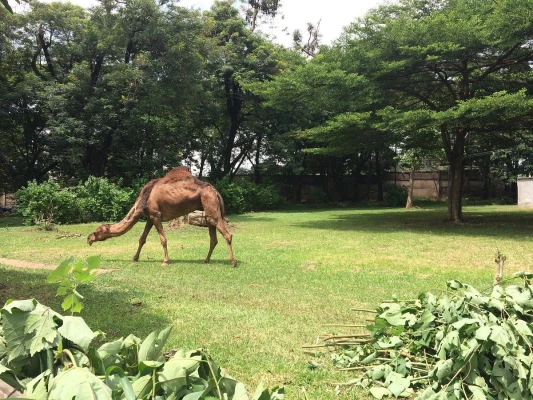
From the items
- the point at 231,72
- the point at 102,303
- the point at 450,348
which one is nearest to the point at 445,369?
the point at 450,348

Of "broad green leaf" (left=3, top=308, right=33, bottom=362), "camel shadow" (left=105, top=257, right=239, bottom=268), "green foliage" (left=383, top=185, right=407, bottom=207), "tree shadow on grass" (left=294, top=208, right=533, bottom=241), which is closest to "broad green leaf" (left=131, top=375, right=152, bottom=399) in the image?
"broad green leaf" (left=3, top=308, right=33, bottom=362)

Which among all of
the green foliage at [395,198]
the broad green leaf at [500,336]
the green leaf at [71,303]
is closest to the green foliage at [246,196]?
the green foliage at [395,198]

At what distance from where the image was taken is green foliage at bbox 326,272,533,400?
2598 mm

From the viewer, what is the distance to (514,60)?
14.3 m

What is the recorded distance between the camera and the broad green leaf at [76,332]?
140 cm

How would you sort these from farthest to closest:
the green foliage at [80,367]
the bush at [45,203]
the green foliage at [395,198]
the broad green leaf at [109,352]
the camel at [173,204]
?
the green foliage at [395,198] → the bush at [45,203] → the camel at [173,204] → the broad green leaf at [109,352] → the green foliage at [80,367]

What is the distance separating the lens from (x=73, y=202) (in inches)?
669

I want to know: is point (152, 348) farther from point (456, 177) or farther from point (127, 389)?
point (456, 177)

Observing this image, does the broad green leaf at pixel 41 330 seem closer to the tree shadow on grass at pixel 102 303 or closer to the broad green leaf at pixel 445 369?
the broad green leaf at pixel 445 369

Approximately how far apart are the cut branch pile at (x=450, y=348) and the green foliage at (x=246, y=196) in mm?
18595

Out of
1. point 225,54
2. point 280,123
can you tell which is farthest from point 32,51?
point 280,123

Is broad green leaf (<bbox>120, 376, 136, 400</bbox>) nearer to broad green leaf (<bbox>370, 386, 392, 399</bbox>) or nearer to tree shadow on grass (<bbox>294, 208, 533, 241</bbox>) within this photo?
broad green leaf (<bbox>370, 386, 392, 399</bbox>)

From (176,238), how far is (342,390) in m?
10.5

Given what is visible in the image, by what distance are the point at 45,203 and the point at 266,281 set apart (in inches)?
480
